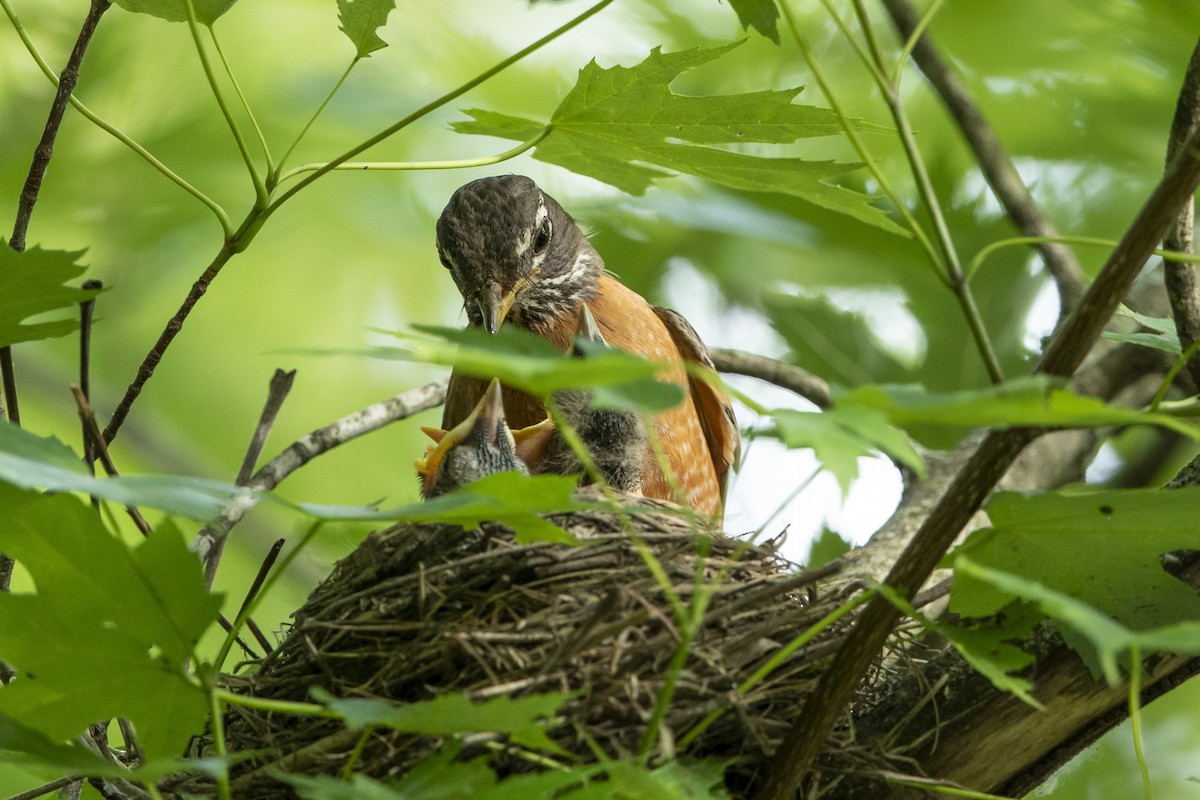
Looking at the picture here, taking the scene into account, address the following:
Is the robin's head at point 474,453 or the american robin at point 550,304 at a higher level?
the american robin at point 550,304

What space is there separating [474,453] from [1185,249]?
5.74 ft

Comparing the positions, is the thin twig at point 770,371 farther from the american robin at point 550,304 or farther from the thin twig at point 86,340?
the thin twig at point 86,340

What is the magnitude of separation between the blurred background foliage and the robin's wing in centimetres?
75

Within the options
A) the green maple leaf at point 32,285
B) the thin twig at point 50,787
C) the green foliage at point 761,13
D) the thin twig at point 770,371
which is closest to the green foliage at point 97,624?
the green maple leaf at point 32,285

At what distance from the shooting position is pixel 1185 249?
8.50 feet

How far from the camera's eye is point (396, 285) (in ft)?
23.6

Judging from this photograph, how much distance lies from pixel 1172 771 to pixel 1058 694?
3.37 m

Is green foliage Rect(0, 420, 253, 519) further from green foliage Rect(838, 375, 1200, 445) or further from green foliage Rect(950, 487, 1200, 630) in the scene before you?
green foliage Rect(950, 487, 1200, 630)

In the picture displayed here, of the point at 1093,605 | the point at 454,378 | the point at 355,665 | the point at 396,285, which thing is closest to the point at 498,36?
the point at 396,285

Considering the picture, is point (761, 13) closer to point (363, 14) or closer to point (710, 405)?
point (363, 14)

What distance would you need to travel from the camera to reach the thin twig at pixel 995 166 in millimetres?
4152

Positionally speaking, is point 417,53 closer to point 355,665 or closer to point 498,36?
point 498,36

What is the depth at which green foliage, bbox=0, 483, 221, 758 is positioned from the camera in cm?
169

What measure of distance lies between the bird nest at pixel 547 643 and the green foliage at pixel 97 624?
9.9 inches
